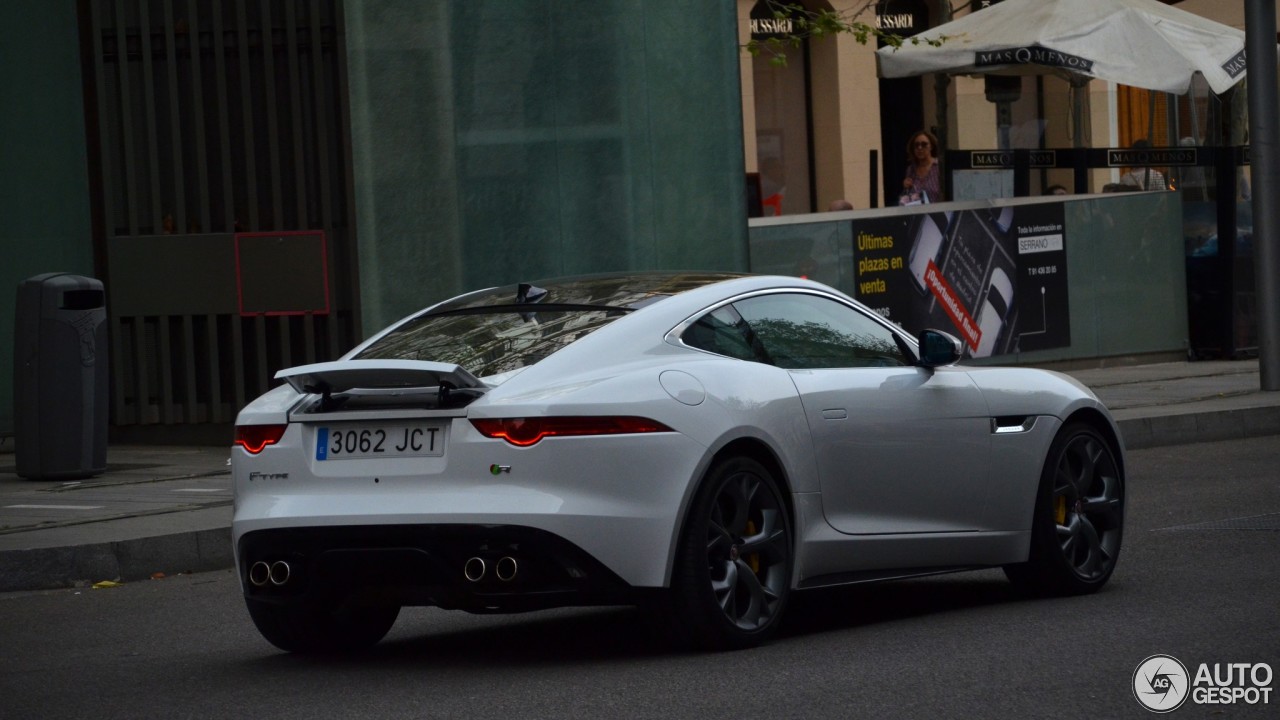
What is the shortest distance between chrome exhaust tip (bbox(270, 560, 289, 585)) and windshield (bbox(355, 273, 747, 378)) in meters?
0.81

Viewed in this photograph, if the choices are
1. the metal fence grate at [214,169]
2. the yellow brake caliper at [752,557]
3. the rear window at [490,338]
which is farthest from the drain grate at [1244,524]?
the metal fence grate at [214,169]

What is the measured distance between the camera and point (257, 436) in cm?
659

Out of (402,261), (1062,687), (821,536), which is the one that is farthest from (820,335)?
(402,261)

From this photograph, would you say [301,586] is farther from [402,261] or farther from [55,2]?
[55,2]

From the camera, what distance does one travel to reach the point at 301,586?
6426 millimetres

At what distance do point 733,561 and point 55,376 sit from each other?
7.63m

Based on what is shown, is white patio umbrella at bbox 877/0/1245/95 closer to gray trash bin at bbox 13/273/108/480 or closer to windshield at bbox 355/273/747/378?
gray trash bin at bbox 13/273/108/480

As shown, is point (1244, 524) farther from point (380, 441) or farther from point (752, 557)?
point (380, 441)

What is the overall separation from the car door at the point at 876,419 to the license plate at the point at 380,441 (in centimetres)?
134

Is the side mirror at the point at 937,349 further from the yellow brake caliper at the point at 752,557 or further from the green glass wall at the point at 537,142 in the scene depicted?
the green glass wall at the point at 537,142

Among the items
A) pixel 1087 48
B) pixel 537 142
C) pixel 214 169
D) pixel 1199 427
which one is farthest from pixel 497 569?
pixel 1087 48

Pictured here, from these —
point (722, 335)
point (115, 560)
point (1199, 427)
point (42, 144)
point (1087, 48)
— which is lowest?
point (1199, 427)

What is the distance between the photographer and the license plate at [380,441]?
6230mm

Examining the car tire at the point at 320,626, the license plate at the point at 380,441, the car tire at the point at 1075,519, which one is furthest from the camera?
the car tire at the point at 1075,519
